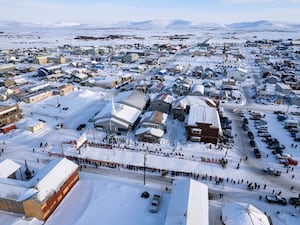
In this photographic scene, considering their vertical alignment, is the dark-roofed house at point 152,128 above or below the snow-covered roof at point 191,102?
below

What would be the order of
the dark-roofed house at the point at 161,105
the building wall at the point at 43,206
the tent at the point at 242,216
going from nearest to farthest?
the tent at the point at 242,216 → the building wall at the point at 43,206 → the dark-roofed house at the point at 161,105

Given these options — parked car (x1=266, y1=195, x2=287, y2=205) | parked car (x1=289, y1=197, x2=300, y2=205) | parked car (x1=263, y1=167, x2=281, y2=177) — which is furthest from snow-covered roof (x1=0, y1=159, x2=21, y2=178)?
parked car (x1=289, y1=197, x2=300, y2=205)

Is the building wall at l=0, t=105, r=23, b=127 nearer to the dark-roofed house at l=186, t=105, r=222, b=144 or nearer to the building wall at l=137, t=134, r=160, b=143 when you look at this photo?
the building wall at l=137, t=134, r=160, b=143

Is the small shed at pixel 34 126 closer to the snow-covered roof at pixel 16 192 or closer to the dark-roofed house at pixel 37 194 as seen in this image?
the dark-roofed house at pixel 37 194

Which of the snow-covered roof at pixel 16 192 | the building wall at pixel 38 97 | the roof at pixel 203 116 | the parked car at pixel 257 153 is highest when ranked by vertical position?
the roof at pixel 203 116

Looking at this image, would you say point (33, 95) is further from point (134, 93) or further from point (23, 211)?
point (23, 211)

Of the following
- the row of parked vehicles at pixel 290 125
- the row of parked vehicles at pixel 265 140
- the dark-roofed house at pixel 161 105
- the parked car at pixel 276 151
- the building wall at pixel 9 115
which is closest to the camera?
the row of parked vehicles at pixel 265 140

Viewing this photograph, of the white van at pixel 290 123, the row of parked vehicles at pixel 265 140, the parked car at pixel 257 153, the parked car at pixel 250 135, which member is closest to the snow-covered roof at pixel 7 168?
the parked car at pixel 257 153
